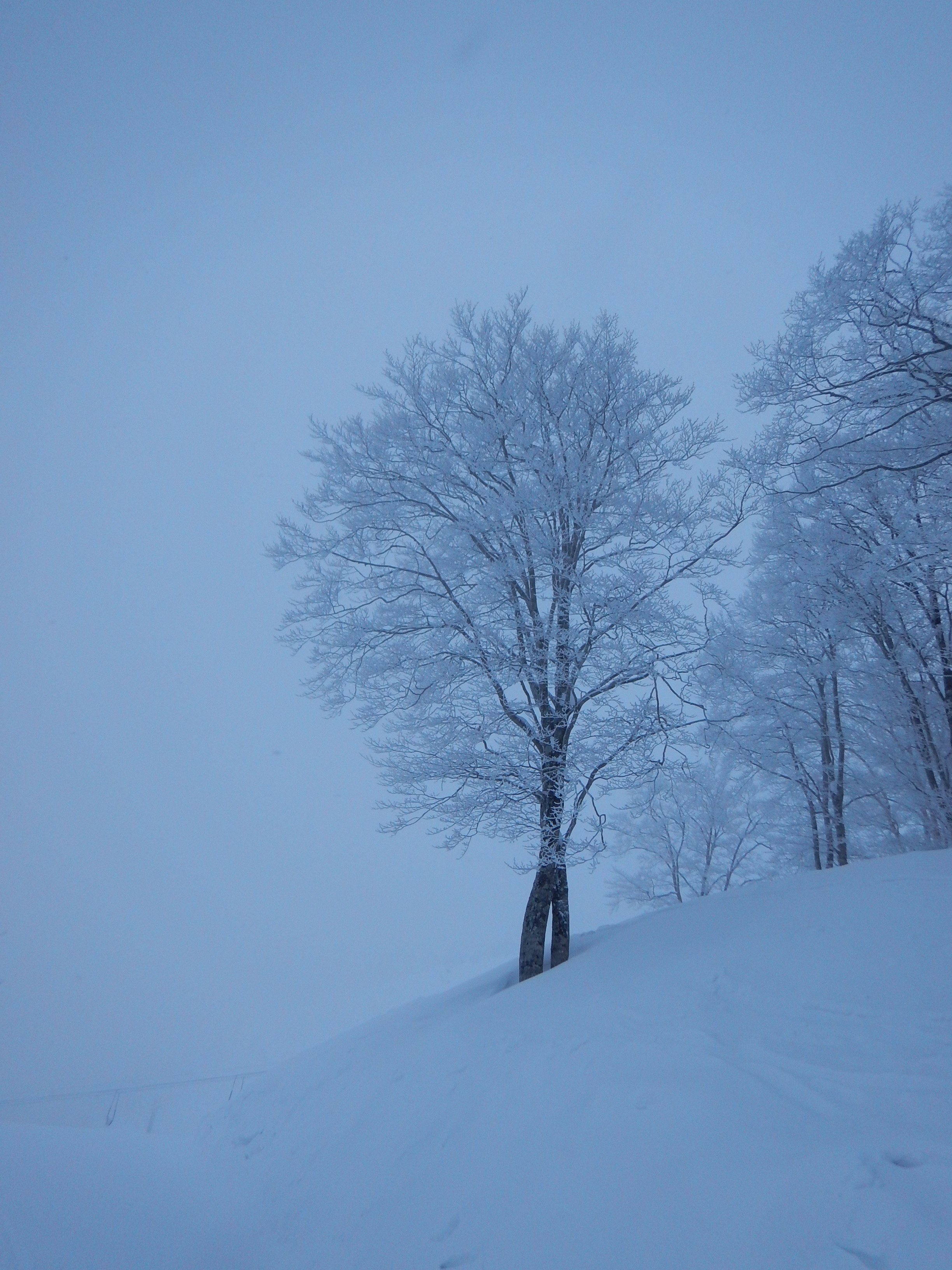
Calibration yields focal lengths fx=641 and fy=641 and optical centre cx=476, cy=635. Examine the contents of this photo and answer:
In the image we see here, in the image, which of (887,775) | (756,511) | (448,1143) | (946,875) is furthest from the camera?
(887,775)

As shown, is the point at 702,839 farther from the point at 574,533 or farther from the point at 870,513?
the point at 574,533

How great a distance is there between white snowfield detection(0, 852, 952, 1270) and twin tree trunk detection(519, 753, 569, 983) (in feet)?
3.97

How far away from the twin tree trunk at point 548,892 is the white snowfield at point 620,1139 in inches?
47.6

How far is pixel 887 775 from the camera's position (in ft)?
40.8

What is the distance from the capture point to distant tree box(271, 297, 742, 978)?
24.6 ft

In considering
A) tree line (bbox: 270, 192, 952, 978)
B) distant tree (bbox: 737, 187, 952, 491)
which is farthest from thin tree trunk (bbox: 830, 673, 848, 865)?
distant tree (bbox: 737, 187, 952, 491)

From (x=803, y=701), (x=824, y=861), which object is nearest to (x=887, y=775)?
(x=803, y=701)

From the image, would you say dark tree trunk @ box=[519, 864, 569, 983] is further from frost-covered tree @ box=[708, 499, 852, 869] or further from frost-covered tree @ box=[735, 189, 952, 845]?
frost-covered tree @ box=[708, 499, 852, 869]

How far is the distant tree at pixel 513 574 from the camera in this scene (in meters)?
7.50

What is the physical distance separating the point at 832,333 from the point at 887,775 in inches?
336

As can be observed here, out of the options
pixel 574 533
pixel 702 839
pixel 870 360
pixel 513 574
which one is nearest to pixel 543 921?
pixel 513 574

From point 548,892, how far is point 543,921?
1.18 feet

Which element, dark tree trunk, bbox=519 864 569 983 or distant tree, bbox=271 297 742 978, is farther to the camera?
dark tree trunk, bbox=519 864 569 983

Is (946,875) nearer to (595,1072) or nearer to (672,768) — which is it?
(672,768)
